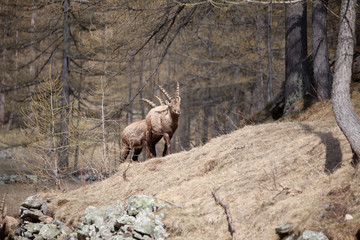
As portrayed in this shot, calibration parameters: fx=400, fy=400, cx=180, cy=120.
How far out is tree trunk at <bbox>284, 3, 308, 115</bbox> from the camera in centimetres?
1148

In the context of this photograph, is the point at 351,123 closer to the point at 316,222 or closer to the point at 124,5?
the point at 316,222

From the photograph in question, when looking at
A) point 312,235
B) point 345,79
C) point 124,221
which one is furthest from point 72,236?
point 345,79

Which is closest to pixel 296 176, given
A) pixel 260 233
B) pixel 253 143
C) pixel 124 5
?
pixel 260 233

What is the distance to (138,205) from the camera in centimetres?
732

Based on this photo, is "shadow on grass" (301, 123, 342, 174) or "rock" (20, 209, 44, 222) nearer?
"shadow on grass" (301, 123, 342, 174)

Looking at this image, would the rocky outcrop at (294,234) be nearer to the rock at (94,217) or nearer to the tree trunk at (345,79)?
the tree trunk at (345,79)

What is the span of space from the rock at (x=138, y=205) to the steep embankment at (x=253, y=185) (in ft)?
0.88

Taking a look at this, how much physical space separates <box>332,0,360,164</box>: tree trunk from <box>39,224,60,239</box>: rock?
621 cm

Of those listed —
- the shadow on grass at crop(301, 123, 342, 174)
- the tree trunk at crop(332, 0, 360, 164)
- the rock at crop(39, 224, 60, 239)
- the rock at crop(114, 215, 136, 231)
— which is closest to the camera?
the tree trunk at crop(332, 0, 360, 164)

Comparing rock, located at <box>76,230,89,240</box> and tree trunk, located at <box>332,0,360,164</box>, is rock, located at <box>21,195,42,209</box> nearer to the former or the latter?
rock, located at <box>76,230,89,240</box>

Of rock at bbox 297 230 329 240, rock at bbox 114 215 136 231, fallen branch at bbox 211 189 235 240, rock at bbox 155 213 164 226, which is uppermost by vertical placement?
rock at bbox 297 230 329 240

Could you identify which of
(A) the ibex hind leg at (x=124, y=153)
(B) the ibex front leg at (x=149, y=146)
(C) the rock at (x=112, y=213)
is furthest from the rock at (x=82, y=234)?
(A) the ibex hind leg at (x=124, y=153)

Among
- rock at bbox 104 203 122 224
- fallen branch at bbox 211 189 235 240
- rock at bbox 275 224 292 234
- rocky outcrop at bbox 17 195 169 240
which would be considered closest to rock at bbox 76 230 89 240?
rocky outcrop at bbox 17 195 169 240

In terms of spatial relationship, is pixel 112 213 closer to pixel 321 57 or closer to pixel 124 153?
pixel 124 153
